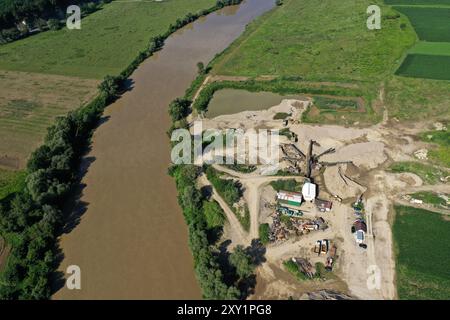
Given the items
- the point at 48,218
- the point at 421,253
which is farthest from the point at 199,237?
the point at 421,253

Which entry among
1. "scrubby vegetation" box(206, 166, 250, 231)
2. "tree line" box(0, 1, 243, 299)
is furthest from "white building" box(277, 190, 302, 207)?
"tree line" box(0, 1, 243, 299)

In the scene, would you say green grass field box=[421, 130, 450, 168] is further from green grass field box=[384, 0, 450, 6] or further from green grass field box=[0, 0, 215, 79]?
green grass field box=[384, 0, 450, 6]

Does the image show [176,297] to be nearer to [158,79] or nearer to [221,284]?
[221,284]

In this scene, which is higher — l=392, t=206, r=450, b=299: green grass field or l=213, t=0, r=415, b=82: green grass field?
l=213, t=0, r=415, b=82: green grass field

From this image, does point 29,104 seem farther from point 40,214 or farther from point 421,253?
point 421,253

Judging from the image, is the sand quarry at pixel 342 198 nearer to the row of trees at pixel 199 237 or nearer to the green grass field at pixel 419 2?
the row of trees at pixel 199 237

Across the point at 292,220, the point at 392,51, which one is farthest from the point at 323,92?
the point at 292,220
